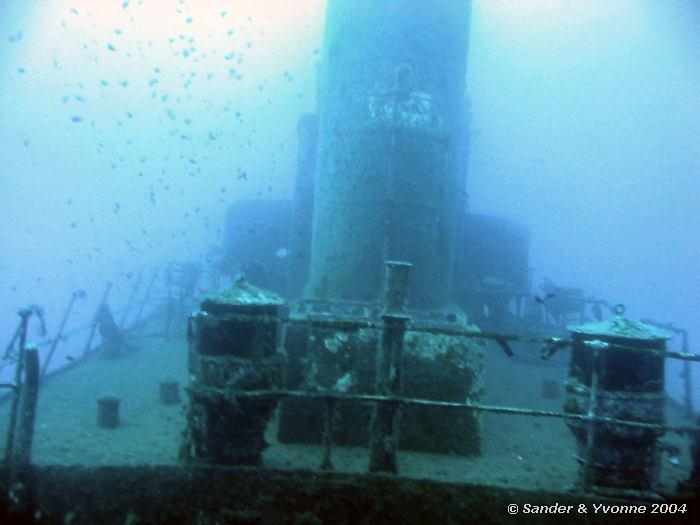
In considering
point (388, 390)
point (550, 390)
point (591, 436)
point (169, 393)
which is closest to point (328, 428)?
point (388, 390)

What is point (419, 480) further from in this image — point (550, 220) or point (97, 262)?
point (97, 262)

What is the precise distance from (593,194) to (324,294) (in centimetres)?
9738

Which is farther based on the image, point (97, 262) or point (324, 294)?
point (97, 262)

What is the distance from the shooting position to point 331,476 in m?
4.36

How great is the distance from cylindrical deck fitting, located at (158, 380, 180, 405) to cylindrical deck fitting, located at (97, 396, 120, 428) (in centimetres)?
150

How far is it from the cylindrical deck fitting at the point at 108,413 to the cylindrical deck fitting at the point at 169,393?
1505mm

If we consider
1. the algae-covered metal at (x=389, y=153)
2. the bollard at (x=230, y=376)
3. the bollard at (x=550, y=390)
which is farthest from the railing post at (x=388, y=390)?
the bollard at (x=550, y=390)

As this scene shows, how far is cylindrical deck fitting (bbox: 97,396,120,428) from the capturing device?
7.12 metres

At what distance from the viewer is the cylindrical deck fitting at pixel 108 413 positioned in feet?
23.4

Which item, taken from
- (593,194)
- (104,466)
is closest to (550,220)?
(593,194)

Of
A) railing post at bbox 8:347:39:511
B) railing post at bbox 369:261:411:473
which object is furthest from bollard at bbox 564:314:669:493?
railing post at bbox 8:347:39:511

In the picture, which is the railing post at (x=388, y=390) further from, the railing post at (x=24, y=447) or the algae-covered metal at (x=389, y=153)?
the algae-covered metal at (x=389, y=153)

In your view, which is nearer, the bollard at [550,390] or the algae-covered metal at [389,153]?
the algae-covered metal at [389,153]

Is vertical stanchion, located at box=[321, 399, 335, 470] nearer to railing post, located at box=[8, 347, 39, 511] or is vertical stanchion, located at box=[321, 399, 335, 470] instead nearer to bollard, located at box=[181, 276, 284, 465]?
bollard, located at box=[181, 276, 284, 465]
